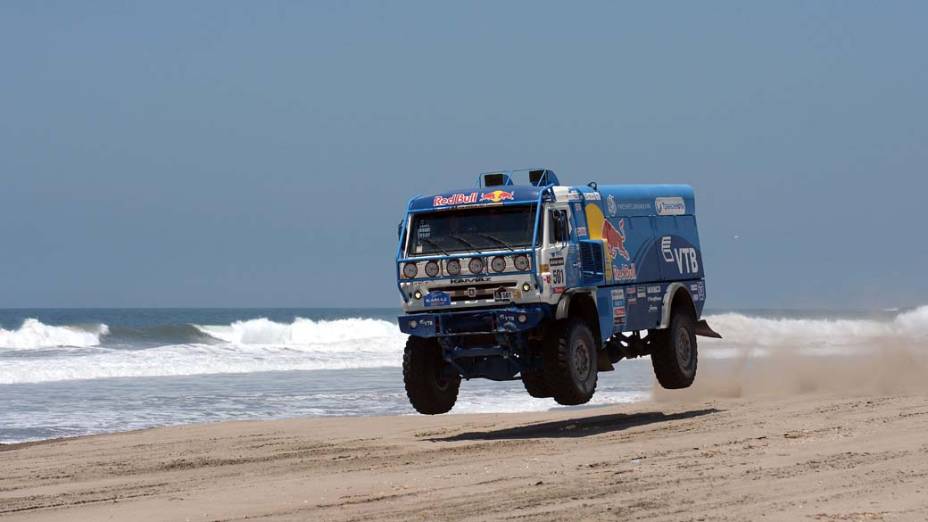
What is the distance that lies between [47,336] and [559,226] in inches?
1671

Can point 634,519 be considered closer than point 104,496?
Yes

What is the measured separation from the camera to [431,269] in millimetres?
16078

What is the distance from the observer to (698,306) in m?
19.9

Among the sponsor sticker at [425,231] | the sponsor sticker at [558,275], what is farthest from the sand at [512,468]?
the sponsor sticker at [425,231]

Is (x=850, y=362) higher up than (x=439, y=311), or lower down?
lower down

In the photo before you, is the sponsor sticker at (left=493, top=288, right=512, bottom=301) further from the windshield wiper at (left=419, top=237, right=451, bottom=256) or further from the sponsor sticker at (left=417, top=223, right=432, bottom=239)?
the sponsor sticker at (left=417, top=223, right=432, bottom=239)

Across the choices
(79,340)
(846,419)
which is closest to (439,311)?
(846,419)

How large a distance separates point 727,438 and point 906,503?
4944mm

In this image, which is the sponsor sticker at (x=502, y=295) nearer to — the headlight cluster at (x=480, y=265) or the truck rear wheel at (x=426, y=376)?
the headlight cluster at (x=480, y=265)

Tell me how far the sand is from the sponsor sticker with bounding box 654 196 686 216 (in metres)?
2.83

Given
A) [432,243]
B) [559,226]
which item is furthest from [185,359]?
[559,226]

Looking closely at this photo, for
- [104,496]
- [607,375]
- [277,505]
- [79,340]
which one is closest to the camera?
[277,505]

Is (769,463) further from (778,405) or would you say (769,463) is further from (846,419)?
(778,405)

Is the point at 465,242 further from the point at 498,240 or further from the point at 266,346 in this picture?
the point at 266,346
